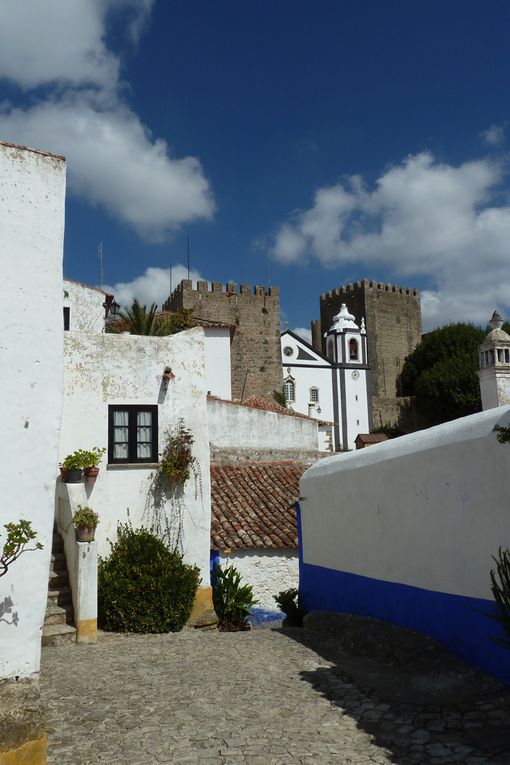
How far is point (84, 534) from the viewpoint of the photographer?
34.3 ft

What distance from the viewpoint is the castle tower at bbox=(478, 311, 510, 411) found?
15.8m

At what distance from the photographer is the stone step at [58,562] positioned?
11.3m

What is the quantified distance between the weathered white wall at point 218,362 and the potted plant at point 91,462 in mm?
18427

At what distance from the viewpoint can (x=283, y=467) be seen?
58.5ft

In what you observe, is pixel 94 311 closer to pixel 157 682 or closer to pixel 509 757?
pixel 157 682

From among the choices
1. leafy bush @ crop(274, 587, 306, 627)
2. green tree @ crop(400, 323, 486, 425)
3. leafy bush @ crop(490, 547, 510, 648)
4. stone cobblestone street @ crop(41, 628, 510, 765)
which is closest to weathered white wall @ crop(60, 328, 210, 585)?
leafy bush @ crop(274, 587, 306, 627)

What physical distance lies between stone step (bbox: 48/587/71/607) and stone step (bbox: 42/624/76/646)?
423 mm

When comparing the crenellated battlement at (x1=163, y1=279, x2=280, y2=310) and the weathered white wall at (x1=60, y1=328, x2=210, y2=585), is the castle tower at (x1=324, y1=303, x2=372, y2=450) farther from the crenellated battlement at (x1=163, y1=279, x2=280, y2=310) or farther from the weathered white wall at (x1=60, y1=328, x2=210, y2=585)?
the weathered white wall at (x1=60, y1=328, x2=210, y2=585)

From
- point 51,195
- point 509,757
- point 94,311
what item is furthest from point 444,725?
point 94,311

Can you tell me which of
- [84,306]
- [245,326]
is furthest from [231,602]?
[245,326]

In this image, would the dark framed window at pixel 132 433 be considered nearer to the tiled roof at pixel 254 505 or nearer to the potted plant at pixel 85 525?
the potted plant at pixel 85 525

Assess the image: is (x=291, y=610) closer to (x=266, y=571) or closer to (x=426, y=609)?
(x=266, y=571)

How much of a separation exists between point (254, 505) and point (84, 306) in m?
8.28

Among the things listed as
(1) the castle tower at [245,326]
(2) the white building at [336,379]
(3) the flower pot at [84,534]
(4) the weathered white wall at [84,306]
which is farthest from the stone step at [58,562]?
(2) the white building at [336,379]
